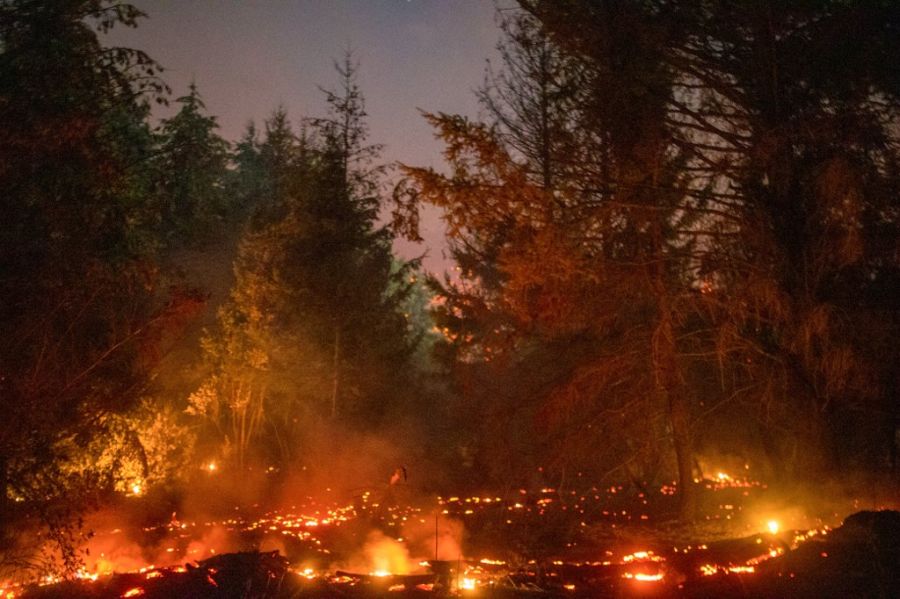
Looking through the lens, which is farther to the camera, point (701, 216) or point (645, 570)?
point (701, 216)

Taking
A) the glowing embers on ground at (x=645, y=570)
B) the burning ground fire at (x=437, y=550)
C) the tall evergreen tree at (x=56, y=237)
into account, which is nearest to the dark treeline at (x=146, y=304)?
the tall evergreen tree at (x=56, y=237)

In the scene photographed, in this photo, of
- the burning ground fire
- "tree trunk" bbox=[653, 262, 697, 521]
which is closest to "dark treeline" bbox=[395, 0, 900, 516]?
"tree trunk" bbox=[653, 262, 697, 521]

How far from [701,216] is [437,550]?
6649mm

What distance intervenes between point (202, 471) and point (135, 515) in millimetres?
4157

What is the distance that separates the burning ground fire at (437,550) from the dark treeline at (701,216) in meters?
2.04

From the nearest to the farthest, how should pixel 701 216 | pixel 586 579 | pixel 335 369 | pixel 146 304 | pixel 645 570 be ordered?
1. pixel 586 579
2. pixel 645 570
3. pixel 701 216
4. pixel 146 304
5. pixel 335 369

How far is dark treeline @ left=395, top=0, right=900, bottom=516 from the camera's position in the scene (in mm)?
9250

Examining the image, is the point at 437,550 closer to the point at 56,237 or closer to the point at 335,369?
the point at 56,237

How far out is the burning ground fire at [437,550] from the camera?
734cm

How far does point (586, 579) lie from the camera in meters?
7.42

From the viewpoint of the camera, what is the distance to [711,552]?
8.18 meters

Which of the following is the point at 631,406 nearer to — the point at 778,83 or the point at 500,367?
the point at 500,367

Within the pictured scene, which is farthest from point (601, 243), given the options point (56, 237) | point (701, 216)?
point (56, 237)

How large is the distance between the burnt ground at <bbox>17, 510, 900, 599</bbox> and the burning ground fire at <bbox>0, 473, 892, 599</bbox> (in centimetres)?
2
